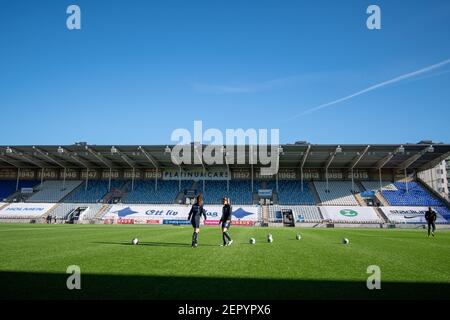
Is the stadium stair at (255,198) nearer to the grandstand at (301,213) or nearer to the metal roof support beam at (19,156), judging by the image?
the grandstand at (301,213)

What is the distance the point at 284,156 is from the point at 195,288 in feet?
140

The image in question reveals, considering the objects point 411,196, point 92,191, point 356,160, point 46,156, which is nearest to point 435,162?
point 411,196

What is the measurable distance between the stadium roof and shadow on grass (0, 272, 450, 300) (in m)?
37.2

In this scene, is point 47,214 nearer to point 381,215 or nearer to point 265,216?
point 265,216

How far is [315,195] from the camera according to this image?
4969cm

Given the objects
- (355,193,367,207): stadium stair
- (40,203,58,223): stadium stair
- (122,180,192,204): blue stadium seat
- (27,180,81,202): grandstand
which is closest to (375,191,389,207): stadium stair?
(355,193,367,207): stadium stair

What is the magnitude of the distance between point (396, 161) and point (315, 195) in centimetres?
1350

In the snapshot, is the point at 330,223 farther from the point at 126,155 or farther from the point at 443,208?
the point at 126,155

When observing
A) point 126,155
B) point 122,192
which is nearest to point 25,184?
point 122,192

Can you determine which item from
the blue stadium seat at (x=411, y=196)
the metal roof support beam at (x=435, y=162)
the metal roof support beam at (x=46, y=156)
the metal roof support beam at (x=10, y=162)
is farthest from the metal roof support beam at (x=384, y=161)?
the metal roof support beam at (x=10, y=162)

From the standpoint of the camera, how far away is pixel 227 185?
52.7 m
